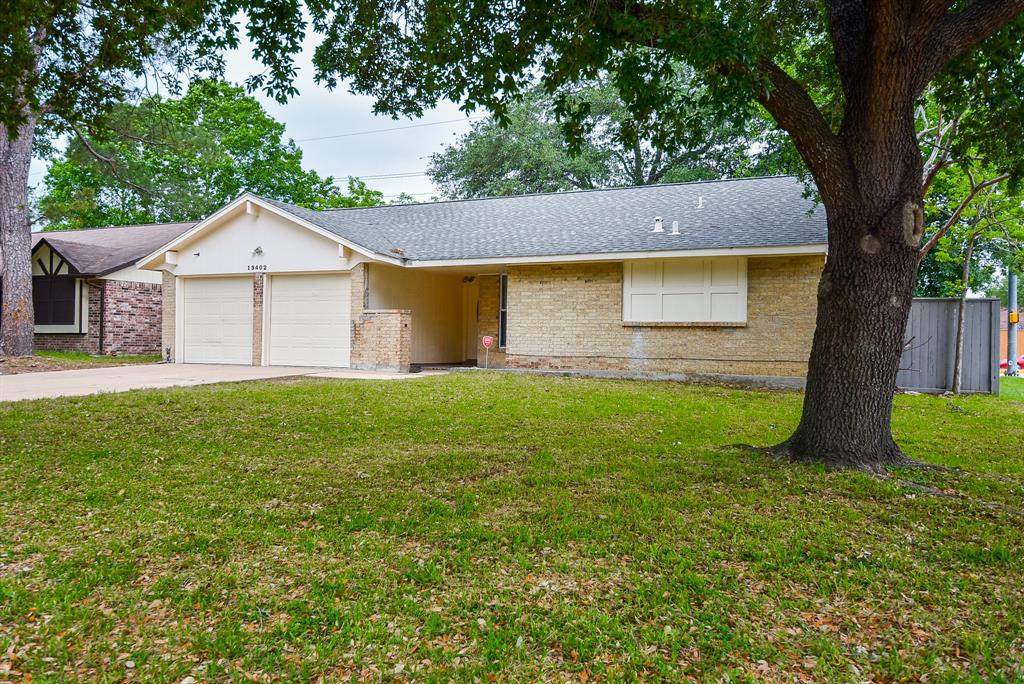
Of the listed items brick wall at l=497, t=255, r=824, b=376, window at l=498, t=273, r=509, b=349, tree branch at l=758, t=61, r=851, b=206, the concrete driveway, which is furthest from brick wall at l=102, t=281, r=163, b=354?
tree branch at l=758, t=61, r=851, b=206

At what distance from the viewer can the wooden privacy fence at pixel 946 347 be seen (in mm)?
11500

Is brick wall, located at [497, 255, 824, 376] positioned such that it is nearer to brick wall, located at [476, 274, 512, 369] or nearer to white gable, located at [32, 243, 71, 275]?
brick wall, located at [476, 274, 512, 369]

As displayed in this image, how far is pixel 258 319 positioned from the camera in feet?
46.9

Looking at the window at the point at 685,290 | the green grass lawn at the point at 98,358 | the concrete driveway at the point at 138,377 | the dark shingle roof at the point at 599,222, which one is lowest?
the green grass lawn at the point at 98,358

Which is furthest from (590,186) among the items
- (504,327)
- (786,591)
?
(786,591)

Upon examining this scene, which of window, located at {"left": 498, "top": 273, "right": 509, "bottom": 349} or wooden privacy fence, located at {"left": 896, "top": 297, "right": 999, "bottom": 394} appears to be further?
window, located at {"left": 498, "top": 273, "right": 509, "bottom": 349}

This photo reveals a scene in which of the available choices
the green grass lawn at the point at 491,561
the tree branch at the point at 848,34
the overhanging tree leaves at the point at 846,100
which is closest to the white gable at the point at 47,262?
the green grass lawn at the point at 491,561

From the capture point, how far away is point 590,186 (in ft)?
91.6

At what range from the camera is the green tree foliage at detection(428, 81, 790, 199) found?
2508 centimetres

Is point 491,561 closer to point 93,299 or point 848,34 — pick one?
point 848,34

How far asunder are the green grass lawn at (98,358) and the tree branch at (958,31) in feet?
54.4

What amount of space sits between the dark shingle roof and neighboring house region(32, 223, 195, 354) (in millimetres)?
7224

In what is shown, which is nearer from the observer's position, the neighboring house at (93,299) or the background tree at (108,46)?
the background tree at (108,46)

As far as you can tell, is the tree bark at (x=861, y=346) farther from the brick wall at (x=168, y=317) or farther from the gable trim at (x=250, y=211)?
the brick wall at (x=168, y=317)
